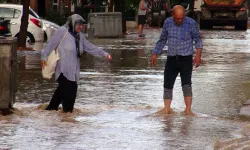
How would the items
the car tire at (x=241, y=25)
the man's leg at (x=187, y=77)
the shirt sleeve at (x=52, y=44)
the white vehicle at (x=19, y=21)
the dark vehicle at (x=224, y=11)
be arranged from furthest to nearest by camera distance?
the dark vehicle at (x=224, y=11) → the car tire at (x=241, y=25) → the white vehicle at (x=19, y=21) → the man's leg at (x=187, y=77) → the shirt sleeve at (x=52, y=44)

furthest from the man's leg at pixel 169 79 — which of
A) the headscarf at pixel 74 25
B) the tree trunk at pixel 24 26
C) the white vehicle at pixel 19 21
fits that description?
the white vehicle at pixel 19 21

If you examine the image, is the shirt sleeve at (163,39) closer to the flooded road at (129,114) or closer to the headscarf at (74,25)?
the flooded road at (129,114)

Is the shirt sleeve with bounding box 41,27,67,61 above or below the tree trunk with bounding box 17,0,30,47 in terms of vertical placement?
above

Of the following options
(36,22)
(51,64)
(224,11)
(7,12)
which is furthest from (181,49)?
(224,11)

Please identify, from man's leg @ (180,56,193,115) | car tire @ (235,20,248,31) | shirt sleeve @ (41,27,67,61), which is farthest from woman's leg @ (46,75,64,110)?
car tire @ (235,20,248,31)

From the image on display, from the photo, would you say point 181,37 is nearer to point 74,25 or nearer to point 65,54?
point 74,25

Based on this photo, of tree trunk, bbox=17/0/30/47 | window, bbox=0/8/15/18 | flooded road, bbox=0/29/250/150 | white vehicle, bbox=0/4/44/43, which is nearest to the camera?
flooded road, bbox=0/29/250/150

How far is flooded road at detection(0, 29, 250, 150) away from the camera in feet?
32.1

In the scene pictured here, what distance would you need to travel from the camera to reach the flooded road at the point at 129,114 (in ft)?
32.1

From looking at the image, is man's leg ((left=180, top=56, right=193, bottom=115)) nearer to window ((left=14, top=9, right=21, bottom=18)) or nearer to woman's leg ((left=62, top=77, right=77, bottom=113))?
woman's leg ((left=62, top=77, right=77, bottom=113))

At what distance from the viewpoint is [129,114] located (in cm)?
1219

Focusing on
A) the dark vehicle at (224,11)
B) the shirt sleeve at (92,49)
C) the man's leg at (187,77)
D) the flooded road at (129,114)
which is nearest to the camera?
the flooded road at (129,114)

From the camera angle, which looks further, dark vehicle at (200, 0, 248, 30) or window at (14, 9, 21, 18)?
dark vehicle at (200, 0, 248, 30)

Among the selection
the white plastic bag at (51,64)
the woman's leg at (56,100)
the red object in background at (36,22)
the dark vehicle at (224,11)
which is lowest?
the dark vehicle at (224,11)
